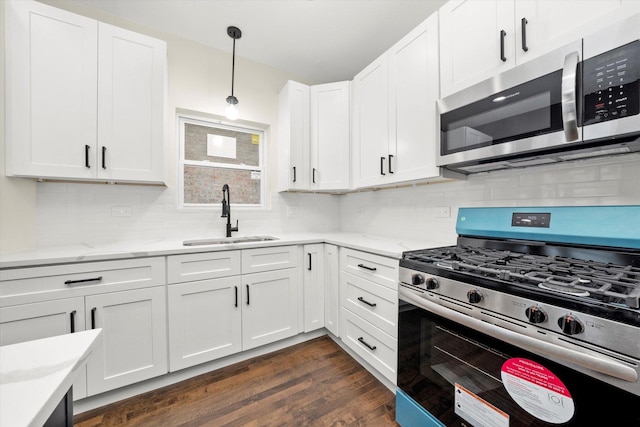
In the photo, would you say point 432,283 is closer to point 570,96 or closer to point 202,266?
point 570,96

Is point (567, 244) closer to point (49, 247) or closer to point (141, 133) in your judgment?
point (141, 133)

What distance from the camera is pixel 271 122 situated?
2.81 metres

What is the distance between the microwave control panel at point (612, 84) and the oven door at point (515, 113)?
44 millimetres

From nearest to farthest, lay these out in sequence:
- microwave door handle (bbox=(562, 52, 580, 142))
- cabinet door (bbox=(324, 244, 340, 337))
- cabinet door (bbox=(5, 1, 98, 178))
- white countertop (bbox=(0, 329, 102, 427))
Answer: white countertop (bbox=(0, 329, 102, 427)), microwave door handle (bbox=(562, 52, 580, 142)), cabinet door (bbox=(5, 1, 98, 178)), cabinet door (bbox=(324, 244, 340, 337))

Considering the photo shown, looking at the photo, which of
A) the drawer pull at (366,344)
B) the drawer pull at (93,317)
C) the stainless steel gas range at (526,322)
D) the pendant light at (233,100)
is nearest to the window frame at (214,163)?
the pendant light at (233,100)

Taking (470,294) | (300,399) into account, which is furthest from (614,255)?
(300,399)

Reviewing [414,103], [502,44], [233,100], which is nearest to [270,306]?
[233,100]

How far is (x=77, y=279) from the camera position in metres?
1.51

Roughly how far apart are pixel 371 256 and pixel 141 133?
1.90 meters

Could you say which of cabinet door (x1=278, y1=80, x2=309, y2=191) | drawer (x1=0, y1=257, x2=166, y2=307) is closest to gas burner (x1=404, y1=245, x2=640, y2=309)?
cabinet door (x1=278, y1=80, x2=309, y2=191)

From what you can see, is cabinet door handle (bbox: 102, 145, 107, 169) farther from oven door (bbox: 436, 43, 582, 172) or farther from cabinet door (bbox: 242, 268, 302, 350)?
oven door (bbox: 436, 43, 582, 172)

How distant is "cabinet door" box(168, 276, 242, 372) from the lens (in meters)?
1.76

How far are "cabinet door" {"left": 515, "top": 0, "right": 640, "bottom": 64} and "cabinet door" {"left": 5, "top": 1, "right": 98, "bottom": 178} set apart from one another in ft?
8.52

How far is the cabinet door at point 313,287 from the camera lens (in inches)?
90.0
